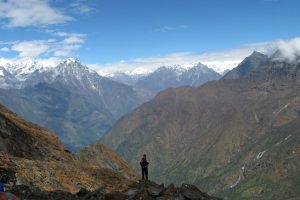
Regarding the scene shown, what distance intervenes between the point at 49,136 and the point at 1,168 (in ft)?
130

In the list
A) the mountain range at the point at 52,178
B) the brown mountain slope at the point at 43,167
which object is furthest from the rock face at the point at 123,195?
the brown mountain slope at the point at 43,167

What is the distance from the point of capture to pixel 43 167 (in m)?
49.7

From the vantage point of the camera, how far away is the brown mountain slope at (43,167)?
45.2 meters

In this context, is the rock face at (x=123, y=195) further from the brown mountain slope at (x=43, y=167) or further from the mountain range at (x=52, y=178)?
the brown mountain slope at (x=43, y=167)

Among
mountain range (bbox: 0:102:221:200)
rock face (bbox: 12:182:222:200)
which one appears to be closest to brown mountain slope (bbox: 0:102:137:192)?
mountain range (bbox: 0:102:221:200)

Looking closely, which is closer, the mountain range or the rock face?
the rock face

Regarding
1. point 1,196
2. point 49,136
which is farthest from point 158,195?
point 49,136

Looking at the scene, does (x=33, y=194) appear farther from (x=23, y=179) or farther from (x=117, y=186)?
(x=117, y=186)

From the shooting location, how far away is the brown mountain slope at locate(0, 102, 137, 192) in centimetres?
4519

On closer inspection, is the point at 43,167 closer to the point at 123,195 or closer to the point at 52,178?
the point at 52,178

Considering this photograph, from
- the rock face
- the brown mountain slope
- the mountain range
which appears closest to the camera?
the rock face

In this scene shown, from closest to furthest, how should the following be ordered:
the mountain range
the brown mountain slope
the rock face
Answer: the rock face, the mountain range, the brown mountain slope

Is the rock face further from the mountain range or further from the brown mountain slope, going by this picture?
the brown mountain slope

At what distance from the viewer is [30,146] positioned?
65.8 m
